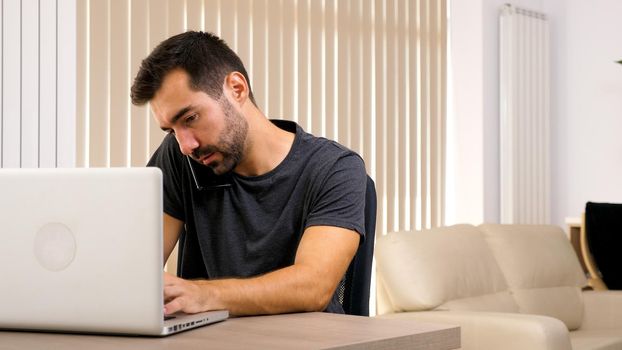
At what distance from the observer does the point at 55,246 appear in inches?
53.1

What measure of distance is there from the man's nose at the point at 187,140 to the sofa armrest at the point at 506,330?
5.20ft

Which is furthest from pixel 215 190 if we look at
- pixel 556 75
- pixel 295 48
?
pixel 556 75

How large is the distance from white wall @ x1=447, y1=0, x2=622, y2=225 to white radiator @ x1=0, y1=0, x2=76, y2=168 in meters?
2.59

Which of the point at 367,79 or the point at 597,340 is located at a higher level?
the point at 367,79

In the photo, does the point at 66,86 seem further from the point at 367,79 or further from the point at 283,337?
the point at 283,337

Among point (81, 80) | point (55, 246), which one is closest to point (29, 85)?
point (81, 80)

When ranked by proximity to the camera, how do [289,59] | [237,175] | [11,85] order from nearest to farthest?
[237,175] → [11,85] → [289,59]

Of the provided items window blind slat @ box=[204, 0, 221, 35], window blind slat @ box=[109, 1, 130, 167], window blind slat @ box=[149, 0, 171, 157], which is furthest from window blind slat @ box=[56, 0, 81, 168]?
window blind slat @ box=[204, 0, 221, 35]

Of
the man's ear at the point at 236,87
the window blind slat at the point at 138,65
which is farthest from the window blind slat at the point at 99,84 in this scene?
the man's ear at the point at 236,87

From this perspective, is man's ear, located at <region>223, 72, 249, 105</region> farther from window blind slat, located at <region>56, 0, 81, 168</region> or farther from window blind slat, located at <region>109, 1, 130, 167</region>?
window blind slat, located at <region>109, 1, 130, 167</region>

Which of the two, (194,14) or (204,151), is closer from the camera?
(204,151)

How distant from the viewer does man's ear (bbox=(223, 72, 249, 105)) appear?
79.9 inches

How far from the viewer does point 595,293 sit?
446 centimetres

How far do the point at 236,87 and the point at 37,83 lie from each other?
173cm
